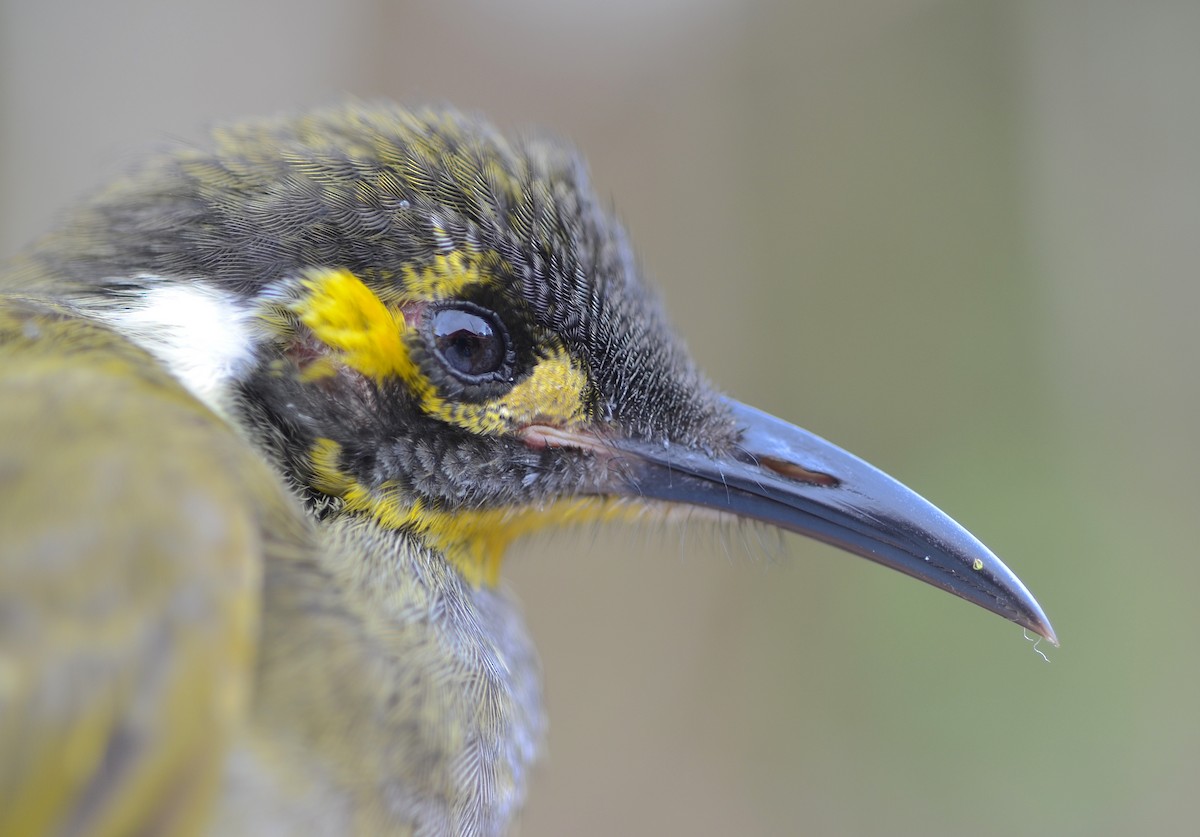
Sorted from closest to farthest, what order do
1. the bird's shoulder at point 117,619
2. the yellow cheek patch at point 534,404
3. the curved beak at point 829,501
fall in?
the bird's shoulder at point 117,619 → the yellow cheek patch at point 534,404 → the curved beak at point 829,501

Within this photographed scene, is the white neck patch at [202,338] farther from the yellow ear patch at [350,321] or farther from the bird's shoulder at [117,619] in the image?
the bird's shoulder at [117,619]

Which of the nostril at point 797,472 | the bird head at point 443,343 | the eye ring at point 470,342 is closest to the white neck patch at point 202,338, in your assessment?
the bird head at point 443,343

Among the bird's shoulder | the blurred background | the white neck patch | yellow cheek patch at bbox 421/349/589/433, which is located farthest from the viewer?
the blurred background

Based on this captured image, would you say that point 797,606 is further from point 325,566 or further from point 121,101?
point 325,566

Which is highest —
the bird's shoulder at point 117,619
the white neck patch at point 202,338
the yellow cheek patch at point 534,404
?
the yellow cheek patch at point 534,404

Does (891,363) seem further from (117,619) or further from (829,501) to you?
(117,619)

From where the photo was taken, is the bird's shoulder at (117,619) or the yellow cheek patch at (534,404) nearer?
the bird's shoulder at (117,619)

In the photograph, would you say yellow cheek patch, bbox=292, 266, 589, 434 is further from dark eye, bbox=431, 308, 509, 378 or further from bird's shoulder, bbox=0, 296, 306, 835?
bird's shoulder, bbox=0, 296, 306, 835

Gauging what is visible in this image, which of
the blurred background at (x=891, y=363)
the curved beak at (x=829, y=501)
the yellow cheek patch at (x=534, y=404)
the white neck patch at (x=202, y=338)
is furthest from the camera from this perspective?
the blurred background at (x=891, y=363)

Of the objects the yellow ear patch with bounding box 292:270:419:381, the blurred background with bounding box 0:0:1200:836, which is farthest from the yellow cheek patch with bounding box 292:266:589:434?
the blurred background with bounding box 0:0:1200:836
